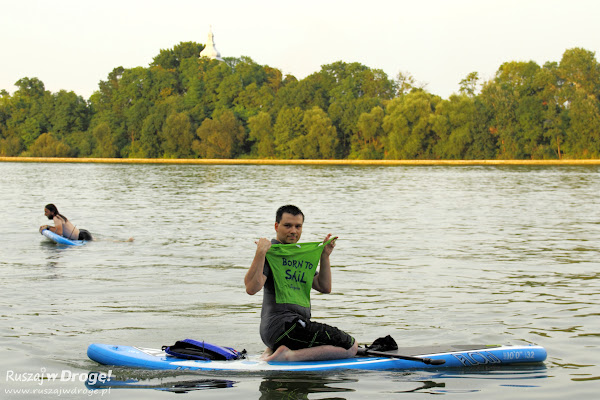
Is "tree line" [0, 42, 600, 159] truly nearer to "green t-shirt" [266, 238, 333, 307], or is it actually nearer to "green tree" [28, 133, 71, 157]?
"green tree" [28, 133, 71, 157]

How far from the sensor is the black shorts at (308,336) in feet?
23.3

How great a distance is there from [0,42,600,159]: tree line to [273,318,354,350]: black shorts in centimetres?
8398

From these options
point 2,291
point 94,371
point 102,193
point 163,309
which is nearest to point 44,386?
point 94,371

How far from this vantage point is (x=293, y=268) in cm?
712

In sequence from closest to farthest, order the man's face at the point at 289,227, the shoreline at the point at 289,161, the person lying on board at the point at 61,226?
the man's face at the point at 289,227 < the person lying on board at the point at 61,226 < the shoreline at the point at 289,161

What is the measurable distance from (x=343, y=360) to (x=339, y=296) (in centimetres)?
443

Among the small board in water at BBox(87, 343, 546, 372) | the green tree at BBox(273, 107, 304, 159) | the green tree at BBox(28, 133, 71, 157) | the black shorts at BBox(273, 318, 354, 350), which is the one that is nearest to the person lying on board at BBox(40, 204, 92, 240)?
the small board in water at BBox(87, 343, 546, 372)

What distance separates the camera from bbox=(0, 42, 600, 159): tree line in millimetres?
89812

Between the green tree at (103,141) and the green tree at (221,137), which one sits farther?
the green tree at (103,141)

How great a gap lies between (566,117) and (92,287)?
276ft

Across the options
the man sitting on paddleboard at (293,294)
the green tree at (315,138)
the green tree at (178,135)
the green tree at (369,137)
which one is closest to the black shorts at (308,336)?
→ the man sitting on paddleboard at (293,294)

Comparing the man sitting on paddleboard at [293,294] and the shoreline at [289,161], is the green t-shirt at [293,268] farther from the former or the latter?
the shoreline at [289,161]

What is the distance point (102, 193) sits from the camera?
39.8 m

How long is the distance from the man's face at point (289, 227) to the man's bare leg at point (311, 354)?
1.12 meters
